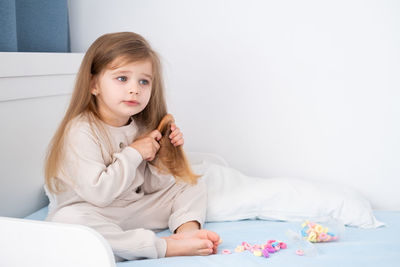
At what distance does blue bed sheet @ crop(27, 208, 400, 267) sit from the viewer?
878 mm

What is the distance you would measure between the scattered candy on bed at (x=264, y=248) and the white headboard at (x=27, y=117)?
0.66 meters

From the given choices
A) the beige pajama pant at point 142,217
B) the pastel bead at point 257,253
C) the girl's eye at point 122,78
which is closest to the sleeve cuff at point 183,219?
the beige pajama pant at point 142,217

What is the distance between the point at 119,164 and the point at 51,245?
0.39 meters

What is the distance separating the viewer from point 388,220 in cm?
124

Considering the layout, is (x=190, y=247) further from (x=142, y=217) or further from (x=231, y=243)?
(x=142, y=217)

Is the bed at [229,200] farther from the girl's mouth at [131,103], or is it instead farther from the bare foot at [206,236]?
the girl's mouth at [131,103]

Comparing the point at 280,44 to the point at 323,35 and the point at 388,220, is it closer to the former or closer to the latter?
the point at 323,35

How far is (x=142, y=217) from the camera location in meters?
1.18

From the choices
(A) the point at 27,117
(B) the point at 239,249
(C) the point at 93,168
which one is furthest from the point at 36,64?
(B) the point at 239,249

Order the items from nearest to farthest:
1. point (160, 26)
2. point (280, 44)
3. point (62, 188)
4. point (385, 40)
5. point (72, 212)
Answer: point (72, 212), point (62, 188), point (385, 40), point (280, 44), point (160, 26)

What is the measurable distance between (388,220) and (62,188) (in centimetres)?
92

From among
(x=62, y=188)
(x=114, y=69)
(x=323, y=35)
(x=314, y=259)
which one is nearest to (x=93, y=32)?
(x=114, y=69)

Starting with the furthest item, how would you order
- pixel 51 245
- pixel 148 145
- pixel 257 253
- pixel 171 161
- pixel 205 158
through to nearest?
pixel 205 158
pixel 171 161
pixel 148 145
pixel 257 253
pixel 51 245

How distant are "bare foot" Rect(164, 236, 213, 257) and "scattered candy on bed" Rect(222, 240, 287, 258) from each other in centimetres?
4
